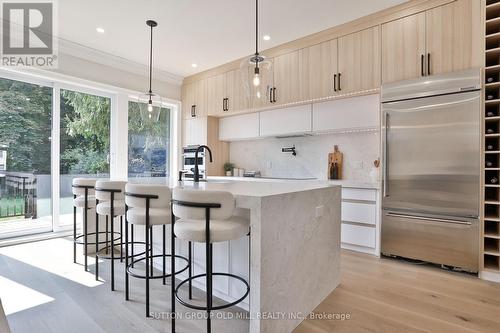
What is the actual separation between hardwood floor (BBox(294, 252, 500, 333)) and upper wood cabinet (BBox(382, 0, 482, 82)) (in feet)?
6.95

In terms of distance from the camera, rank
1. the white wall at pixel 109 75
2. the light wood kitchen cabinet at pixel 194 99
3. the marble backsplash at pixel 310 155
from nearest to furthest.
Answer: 1. the marble backsplash at pixel 310 155
2. the white wall at pixel 109 75
3. the light wood kitchen cabinet at pixel 194 99

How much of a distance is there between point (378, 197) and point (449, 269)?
984mm

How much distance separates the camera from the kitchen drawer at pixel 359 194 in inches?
128

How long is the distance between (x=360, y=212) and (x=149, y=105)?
2.97 metres

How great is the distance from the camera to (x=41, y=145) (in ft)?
12.9

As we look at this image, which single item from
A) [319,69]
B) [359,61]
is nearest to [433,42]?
[359,61]

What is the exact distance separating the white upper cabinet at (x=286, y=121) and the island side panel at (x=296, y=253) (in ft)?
5.91

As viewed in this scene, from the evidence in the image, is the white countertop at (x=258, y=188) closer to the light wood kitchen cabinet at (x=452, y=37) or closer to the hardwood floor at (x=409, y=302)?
the hardwood floor at (x=409, y=302)

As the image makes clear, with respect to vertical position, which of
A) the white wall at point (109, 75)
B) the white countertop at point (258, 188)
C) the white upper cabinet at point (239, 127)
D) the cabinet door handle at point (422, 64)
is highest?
the white wall at point (109, 75)

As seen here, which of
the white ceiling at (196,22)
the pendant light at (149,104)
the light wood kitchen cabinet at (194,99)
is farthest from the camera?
the light wood kitchen cabinet at (194,99)

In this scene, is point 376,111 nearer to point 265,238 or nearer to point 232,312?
point 265,238

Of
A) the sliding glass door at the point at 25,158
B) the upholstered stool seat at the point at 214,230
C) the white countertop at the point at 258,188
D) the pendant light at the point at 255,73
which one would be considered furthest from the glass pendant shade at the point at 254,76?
the sliding glass door at the point at 25,158

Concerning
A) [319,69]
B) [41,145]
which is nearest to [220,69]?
[319,69]

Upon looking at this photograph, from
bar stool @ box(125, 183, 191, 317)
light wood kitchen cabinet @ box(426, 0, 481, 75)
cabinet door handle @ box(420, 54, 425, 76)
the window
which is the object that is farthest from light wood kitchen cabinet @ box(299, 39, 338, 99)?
bar stool @ box(125, 183, 191, 317)
